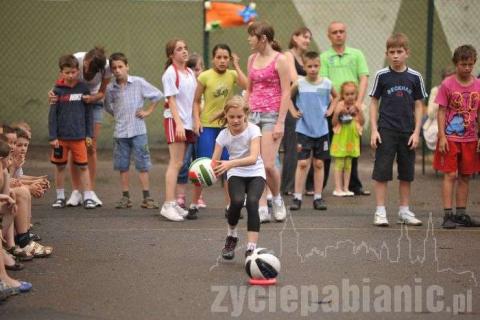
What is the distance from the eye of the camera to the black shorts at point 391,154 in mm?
10539

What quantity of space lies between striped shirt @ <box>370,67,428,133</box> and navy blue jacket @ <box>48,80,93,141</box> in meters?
3.48

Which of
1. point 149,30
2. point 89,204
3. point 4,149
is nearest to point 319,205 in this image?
point 89,204

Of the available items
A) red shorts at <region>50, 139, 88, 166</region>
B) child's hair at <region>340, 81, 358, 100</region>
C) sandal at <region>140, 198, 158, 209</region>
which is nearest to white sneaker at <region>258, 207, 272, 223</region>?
sandal at <region>140, 198, 158, 209</region>

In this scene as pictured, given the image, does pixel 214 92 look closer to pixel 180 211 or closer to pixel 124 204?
pixel 180 211

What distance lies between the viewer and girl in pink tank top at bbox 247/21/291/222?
10602mm

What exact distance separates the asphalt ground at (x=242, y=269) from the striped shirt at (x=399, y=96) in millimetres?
1085

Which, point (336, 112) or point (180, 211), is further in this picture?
point (336, 112)

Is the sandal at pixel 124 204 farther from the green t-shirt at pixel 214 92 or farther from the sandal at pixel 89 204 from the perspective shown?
the green t-shirt at pixel 214 92

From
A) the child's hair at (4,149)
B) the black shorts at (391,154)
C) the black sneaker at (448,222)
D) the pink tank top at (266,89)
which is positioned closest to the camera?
the child's hair at (4,149)

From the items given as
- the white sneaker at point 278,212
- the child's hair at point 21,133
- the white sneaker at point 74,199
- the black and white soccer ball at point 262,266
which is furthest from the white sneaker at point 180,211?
the black and white soccer ball at point 262,266

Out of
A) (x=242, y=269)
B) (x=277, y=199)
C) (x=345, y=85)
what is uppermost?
(x=345, y=85)

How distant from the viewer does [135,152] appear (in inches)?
473

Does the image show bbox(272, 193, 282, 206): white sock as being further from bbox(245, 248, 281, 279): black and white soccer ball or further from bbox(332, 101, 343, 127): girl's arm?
bbox(245, 248, 281, 279): black and white soccer ball

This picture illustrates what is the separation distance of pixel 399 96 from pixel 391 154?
60cm
